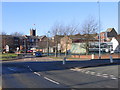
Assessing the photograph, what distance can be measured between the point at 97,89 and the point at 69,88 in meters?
1.37

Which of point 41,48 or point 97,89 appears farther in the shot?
point 41,48

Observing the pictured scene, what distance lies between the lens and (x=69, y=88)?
449 inches

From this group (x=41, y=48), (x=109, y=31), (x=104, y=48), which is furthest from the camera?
(x=109, y=31)

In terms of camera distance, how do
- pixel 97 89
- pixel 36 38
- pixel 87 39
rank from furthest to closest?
pixel 36 38, pixel 87 39, pixel 97 89

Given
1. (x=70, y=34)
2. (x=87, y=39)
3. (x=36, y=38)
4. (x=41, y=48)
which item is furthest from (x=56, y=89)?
(x=36, y=38)

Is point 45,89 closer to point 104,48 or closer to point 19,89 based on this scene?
point 19,89

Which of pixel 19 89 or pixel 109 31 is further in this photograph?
pixel 109 31

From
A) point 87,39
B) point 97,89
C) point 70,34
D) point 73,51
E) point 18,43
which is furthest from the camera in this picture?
point 18,43

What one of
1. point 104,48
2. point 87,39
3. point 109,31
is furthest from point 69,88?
point 109,31

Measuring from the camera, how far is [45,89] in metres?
11.2

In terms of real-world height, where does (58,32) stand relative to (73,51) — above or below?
above

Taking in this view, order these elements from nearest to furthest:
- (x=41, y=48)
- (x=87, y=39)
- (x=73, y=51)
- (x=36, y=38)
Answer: (x=87, y=39) < (x=73, y=51) < (x=41, y=48) < (x=36, y=38)

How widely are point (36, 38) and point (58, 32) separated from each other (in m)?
96.8

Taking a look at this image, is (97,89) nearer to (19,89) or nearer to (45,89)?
(45,89)
